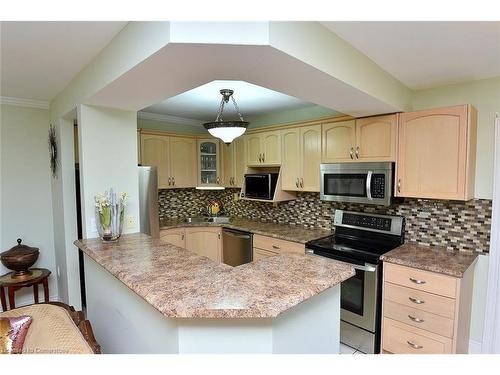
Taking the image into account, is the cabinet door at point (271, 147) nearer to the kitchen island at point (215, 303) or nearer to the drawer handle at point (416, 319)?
the kitchen island at point (215, 303)

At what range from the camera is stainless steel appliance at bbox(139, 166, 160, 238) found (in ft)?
9.25

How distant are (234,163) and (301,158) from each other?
112cm

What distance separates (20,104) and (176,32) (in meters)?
2.95

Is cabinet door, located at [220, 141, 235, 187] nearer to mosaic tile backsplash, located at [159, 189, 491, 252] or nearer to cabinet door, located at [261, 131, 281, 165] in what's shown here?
mosaic tile backsplash, located at [159, 189, 491, 252]

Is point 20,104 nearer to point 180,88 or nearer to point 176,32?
point 180,88

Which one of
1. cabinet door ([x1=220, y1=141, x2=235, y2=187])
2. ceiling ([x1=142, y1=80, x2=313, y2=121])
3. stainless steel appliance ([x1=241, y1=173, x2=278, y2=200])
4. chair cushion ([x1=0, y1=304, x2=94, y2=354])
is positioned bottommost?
chair cushion ([x1=0, y1=304, x2=94, y2=354])

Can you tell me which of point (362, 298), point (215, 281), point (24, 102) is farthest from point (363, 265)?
point (24, 102)

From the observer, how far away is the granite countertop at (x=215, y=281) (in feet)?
3.58

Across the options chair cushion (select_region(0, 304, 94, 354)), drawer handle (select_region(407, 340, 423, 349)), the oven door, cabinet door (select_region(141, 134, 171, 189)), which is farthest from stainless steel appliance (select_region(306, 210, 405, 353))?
cabinet door (select_region(141, 134, 171, 189))

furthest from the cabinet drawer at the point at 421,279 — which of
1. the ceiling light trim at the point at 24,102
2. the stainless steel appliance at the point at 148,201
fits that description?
the ceiling light trim at the point at 24,102

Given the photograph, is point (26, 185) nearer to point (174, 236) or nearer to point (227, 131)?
point (174, 236)

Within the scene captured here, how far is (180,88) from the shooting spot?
170 centimetres

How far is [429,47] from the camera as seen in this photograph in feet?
5.70

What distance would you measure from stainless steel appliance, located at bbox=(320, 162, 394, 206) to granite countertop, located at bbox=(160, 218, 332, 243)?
1.56ft
